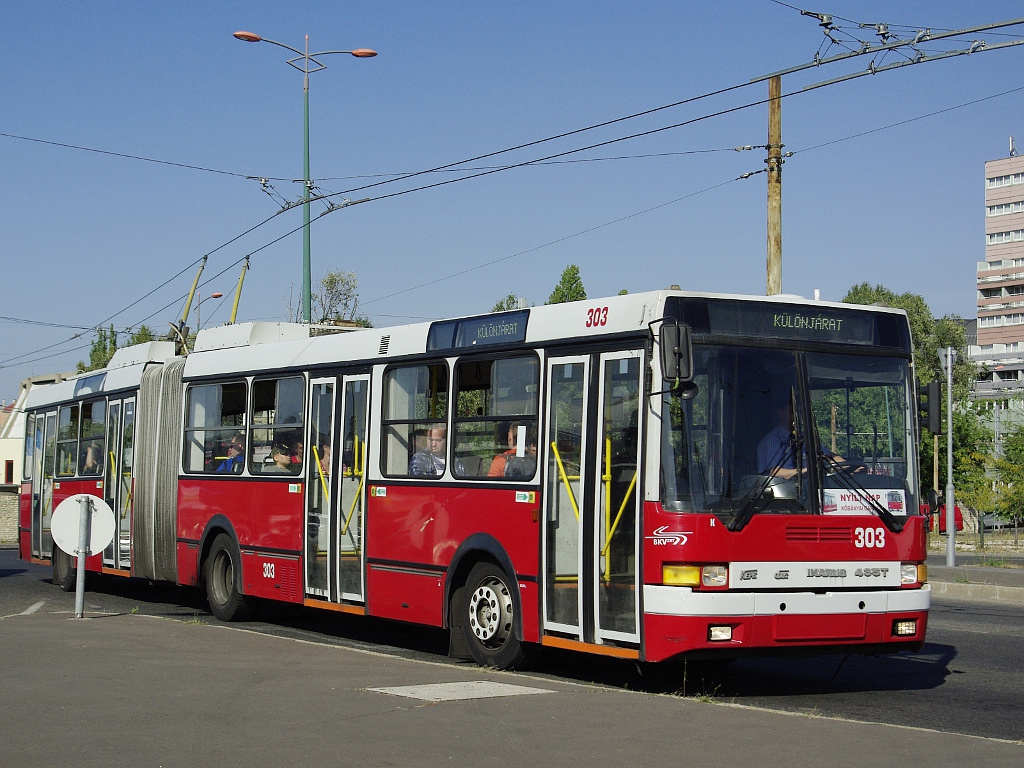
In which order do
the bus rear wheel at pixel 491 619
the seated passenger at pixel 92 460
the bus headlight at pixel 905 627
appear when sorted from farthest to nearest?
the seated passenger at pixel 92 460, the bus rear wheel at pixel 491 619, the bus headlight at pixel 905 627

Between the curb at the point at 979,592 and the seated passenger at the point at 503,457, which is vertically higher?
the seated passenger at the point at 503,457

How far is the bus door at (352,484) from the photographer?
13.3 m

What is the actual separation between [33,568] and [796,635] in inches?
871

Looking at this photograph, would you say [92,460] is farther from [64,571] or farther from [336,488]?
[336,488]

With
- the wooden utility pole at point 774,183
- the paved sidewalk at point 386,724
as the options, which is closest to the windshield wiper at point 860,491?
the paved sidewalk at point 386,724

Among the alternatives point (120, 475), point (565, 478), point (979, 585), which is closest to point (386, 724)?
point (565, 478)

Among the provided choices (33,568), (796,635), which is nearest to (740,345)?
(796,635)

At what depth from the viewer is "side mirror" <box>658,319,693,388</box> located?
30.5ft

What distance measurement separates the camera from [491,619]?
1130 centimetres

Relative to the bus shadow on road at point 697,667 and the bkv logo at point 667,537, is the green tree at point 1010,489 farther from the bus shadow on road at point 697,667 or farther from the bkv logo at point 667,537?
the bkv logo at point 667,537

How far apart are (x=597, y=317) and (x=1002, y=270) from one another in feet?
429

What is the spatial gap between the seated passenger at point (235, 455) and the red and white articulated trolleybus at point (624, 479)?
4.91 feet

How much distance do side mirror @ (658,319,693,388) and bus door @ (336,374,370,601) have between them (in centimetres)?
460

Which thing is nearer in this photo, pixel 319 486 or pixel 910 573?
pixel 910 573
